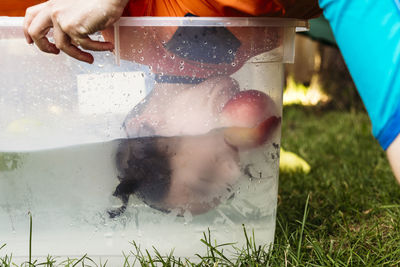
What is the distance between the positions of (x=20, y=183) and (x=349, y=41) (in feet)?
2.00

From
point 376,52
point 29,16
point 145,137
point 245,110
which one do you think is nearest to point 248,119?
point 245,110

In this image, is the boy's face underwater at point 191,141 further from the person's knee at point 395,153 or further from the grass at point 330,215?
the person's knee at point 395,153

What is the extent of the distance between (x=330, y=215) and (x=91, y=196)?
0.58 metres

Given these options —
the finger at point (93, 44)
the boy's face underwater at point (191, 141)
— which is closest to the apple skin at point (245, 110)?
the boy's face underwater at point (191, 141)

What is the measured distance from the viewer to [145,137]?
2.85ft

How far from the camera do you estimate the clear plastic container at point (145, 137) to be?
0.84 meters

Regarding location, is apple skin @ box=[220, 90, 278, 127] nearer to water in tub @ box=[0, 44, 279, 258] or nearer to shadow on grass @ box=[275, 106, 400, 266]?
water in tub @ box=[0, 44, 279, 258]

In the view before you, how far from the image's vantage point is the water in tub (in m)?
0.86

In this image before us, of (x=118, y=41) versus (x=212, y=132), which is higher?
(x=118, y=41)

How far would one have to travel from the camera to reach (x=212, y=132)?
87 centimetres

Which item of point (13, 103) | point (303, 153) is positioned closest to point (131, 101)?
point (13, 103)

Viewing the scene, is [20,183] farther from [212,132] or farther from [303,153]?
[303,153]

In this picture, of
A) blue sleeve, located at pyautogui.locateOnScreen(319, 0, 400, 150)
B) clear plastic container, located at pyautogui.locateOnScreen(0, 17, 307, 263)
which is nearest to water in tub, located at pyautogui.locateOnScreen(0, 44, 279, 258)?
clear plastic container, located at pyautogui.locateOnScreen(0, 17, 307, 263)

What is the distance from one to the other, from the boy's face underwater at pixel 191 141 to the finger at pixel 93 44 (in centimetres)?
11
